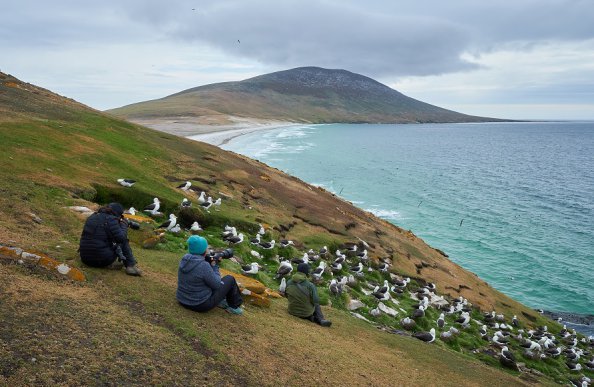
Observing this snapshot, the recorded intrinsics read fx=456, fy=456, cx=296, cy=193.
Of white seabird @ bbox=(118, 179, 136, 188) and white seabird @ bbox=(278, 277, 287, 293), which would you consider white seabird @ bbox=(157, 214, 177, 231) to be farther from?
white seabird @ bbox=(278, 277, 287, 293)

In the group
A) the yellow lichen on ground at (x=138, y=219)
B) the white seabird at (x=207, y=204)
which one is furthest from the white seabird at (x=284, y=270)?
the white seabird at (x=207, y=204)

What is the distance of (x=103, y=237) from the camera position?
42.9ft

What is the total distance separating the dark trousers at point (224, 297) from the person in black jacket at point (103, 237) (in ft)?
9.05

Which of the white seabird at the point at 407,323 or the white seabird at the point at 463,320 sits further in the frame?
the white seabird at the point at 463,320

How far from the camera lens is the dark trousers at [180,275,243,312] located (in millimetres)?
12680

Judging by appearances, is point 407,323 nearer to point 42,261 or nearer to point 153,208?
point 153,208

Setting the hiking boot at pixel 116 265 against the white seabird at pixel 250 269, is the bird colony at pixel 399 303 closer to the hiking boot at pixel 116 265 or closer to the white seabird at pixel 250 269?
the white seabird at pixel 250 269

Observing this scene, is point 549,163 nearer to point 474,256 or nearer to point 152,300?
point 474,256

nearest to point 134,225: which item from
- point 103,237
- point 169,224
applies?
point 169,224

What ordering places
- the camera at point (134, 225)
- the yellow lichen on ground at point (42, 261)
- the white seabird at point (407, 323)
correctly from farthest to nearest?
the white seabird at point (407, 323) → the camera at point (134, 225) → the yellow lichen on ground at point (42, 261)

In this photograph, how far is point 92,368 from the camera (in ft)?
29.5

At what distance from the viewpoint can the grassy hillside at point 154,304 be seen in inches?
382

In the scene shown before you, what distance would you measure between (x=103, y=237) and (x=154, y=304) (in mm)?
2510

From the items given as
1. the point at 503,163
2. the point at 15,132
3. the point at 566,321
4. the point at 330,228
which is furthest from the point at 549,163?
the point at 15,132
